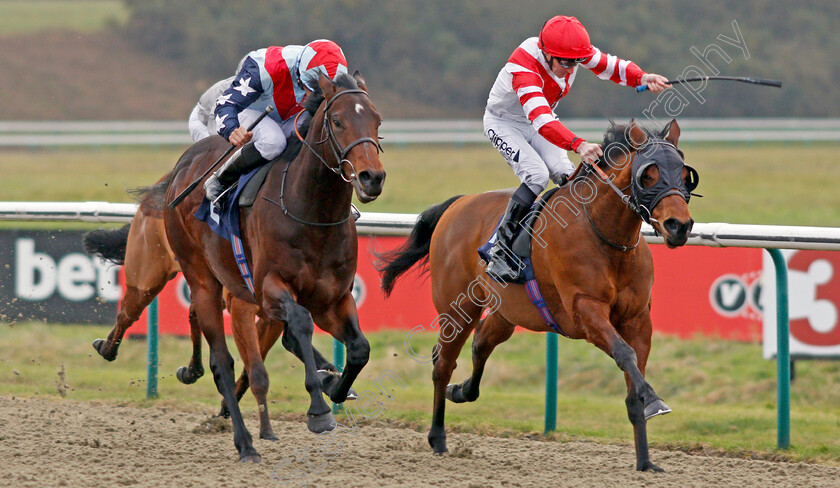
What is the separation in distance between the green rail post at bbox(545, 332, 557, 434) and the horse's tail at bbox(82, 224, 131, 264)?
2903 millimetres

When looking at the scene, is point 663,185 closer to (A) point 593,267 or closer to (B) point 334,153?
(A) point 593,267

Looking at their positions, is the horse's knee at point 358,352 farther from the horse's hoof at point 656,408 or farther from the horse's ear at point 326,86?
the horse's hoof at point 656,408

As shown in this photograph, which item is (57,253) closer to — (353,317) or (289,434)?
(289,434)

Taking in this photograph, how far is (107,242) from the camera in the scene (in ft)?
22.6

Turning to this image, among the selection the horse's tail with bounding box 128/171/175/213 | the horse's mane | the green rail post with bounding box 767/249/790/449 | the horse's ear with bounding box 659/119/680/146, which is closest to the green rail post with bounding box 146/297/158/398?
the horse's tail with bounding box 128/171/175/213

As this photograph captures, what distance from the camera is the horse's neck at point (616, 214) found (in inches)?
182

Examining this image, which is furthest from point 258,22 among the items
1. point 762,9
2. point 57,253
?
point 57,253

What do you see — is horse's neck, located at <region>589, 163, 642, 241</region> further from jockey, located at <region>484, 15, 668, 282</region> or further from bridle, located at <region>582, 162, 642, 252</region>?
jockey, located at <region>484, 15, 668, 282</region>

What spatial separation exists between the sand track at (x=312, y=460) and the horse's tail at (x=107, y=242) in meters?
1.26

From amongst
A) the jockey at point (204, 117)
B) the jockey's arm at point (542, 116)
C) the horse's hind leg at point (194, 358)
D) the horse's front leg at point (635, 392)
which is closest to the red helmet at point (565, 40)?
the jockey's arm at point (542, 116)

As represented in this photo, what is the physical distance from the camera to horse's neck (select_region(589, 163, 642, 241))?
15.2ft

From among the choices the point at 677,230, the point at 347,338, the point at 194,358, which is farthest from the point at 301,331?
the point at 194,358

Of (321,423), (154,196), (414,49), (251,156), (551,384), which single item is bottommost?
(321,423)

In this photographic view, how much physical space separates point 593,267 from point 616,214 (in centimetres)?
25
